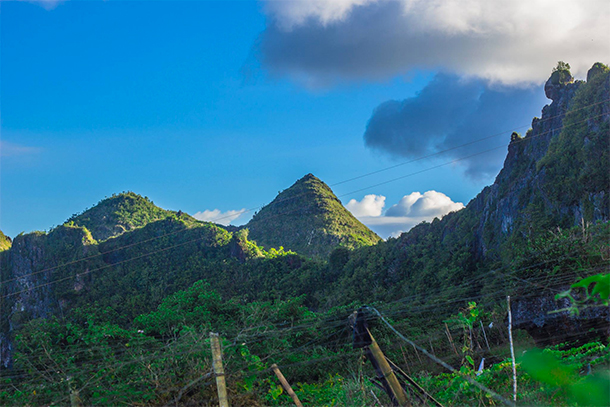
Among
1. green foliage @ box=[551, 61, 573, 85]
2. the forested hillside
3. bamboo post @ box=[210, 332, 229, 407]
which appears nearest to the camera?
bamboo post @ box=[210, 332, 229, 407]

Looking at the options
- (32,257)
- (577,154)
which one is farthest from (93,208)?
(577,154)

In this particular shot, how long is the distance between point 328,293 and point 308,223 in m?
15.4

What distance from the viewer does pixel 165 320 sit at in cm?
1068

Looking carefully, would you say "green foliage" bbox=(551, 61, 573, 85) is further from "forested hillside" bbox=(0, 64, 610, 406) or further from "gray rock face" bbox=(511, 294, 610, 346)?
"gray rock face" bbox=(511, 294, 610, 346)

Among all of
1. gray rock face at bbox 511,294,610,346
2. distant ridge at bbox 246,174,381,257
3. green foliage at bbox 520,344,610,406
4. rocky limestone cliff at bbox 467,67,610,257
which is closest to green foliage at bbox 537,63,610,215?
rocky limestone cliff at bbox 467,67,610,257

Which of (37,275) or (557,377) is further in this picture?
(37,275)

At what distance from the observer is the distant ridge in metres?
36.5

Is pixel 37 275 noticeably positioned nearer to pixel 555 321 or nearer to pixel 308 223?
pixel 308 223

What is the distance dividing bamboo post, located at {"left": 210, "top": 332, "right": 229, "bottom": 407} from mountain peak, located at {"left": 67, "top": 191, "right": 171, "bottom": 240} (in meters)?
40.5

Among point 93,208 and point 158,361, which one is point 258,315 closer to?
point 158,361

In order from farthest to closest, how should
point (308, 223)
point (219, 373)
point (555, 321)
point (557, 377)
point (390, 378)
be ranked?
1. point (308, 223)
2. point (555, 321)
3. point (219, 373)
4. point (390, 378)
5. point (557, 377)

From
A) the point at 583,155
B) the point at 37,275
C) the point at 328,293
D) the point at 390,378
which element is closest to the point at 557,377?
the point at 390,378

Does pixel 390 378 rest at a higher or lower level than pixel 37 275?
lower

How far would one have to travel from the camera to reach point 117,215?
4266 cm
